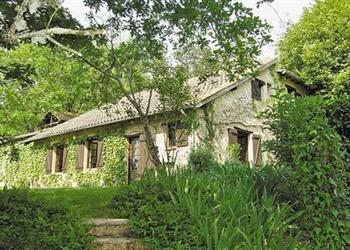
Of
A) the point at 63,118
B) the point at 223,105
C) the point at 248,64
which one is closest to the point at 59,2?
the point at 248,64

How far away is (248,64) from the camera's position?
686 centimetres

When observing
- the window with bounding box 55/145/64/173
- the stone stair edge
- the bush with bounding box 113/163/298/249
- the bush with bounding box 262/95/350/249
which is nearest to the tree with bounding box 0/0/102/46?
the bush with bounding box 113/163/298/249

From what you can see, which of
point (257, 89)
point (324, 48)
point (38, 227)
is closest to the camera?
point (38, 227)

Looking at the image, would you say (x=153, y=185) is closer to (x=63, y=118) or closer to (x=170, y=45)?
(x=170, y=45)

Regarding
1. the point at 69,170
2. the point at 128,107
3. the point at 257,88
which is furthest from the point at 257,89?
the point at 69,170

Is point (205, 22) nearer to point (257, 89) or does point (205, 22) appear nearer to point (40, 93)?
Result: point (257, 89)

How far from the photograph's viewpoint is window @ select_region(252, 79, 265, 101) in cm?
1747

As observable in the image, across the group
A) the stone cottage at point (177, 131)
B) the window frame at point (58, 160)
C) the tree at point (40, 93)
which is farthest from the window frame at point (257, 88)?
the window frame at point (58, 160)

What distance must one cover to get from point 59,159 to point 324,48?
14.1 m

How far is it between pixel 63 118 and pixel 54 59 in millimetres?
3943

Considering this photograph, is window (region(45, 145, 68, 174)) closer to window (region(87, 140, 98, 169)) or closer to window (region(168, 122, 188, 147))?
window (region(87, 140, 98, 169))

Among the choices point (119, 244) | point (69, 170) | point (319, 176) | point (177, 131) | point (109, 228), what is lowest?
point (119, 244)

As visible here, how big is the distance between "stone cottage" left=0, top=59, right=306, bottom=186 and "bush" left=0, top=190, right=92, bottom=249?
292 inches

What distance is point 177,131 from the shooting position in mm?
14625
